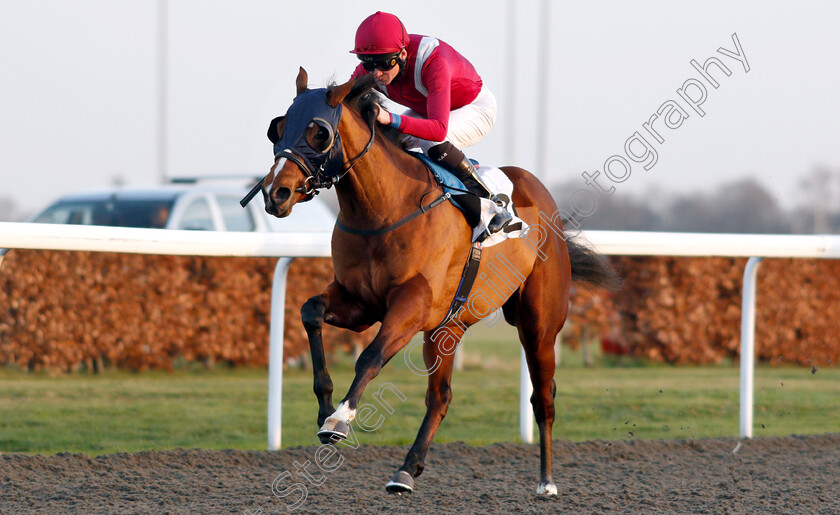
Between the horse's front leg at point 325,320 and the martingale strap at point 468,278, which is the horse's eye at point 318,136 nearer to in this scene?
the horse's front leg at point 325,320

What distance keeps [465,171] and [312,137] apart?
0.94 meters

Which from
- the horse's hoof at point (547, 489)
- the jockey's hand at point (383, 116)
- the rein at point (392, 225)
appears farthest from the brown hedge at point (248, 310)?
the jockey's hand at point (383, 116)

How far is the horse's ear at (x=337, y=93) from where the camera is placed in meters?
3.22

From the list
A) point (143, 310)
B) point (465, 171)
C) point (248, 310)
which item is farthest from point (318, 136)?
point (248, 310)

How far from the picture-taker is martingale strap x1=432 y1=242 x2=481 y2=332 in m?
3.83

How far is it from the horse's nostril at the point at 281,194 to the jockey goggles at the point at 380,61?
2.66 ft

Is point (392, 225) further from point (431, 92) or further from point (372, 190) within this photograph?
point (431, 92)

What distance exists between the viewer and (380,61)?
141 inches

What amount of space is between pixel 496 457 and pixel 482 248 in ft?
4.90

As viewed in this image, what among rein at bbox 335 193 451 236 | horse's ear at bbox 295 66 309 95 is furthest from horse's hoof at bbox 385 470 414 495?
horse's ear at bbox 295 66 309 95

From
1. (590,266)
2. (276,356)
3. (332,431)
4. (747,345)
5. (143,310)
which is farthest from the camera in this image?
(143,310)

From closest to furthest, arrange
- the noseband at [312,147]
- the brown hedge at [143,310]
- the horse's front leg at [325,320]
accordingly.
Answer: the noseband at [312,147] → the horse's front leg at [325,320] → the brown hedge at [143,310]

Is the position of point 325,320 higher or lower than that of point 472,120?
lower

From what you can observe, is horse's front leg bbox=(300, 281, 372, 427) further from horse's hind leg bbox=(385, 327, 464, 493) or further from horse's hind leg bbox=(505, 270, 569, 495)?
horse's hind leg bbox=(505, 270, 569, 495)
